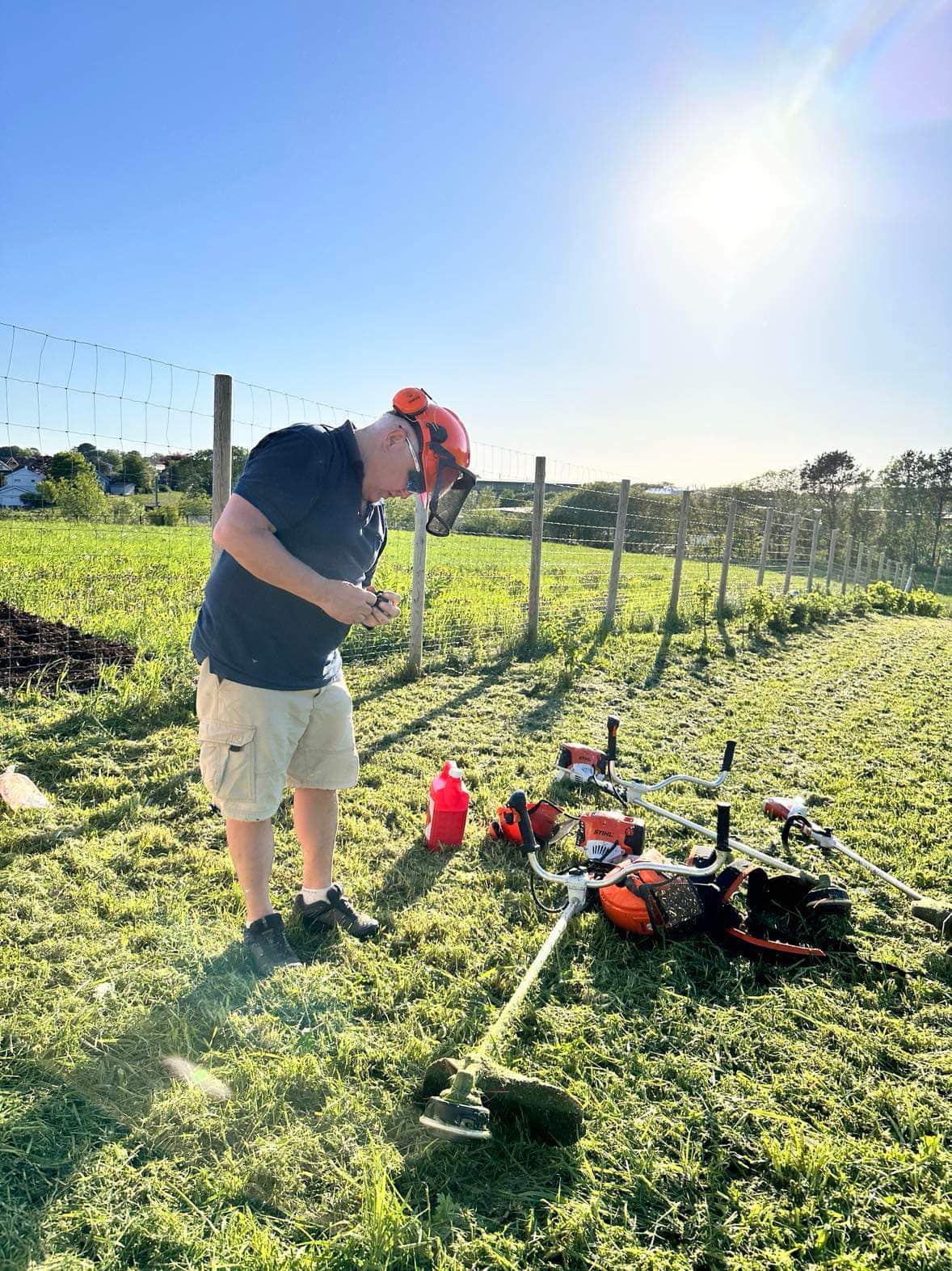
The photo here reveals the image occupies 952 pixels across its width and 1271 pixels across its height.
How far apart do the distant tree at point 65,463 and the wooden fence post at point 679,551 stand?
806cm

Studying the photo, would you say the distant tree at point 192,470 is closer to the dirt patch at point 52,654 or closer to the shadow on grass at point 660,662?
the dirt patch at point 52,654

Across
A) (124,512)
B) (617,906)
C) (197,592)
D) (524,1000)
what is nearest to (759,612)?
(197,592)

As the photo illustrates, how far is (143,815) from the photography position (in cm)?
360

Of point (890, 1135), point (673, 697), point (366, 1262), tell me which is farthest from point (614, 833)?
point (673, 697)

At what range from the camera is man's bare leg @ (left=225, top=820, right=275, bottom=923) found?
243 cm

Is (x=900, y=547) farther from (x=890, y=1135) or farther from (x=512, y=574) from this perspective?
(x=890, y=1135)

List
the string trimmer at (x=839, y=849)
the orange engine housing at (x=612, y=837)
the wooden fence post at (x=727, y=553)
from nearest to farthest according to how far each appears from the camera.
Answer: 1. the string trimmer at (x=839, y=849)
2. the orange engine housing at (x=612, y=837)
3. the wooden fence post at (x=727, y=553)

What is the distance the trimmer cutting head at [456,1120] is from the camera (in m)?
1.79

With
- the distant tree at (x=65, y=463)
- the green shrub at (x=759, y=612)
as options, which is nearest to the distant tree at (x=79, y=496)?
the distant tree at (x=65, y=463)

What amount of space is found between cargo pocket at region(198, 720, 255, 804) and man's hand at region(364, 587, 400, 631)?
Answer: 595 millimetres

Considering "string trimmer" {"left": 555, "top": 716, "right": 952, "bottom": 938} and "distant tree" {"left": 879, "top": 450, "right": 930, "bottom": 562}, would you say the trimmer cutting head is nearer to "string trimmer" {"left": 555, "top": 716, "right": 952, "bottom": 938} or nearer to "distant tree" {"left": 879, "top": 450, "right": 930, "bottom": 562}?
"string trimmer" {"left": 555, "top": 716, "right": 952, "bottom": 938}

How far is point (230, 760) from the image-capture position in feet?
7.67

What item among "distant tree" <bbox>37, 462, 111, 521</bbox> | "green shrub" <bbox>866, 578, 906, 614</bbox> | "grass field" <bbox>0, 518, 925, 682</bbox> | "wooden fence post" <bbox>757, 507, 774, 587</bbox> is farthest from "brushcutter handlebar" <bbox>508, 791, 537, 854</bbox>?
"green shrub" <bbox>866, 578, 906, 614</bbox>

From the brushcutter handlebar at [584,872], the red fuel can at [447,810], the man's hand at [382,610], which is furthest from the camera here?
the red fuel can at [447,810]
